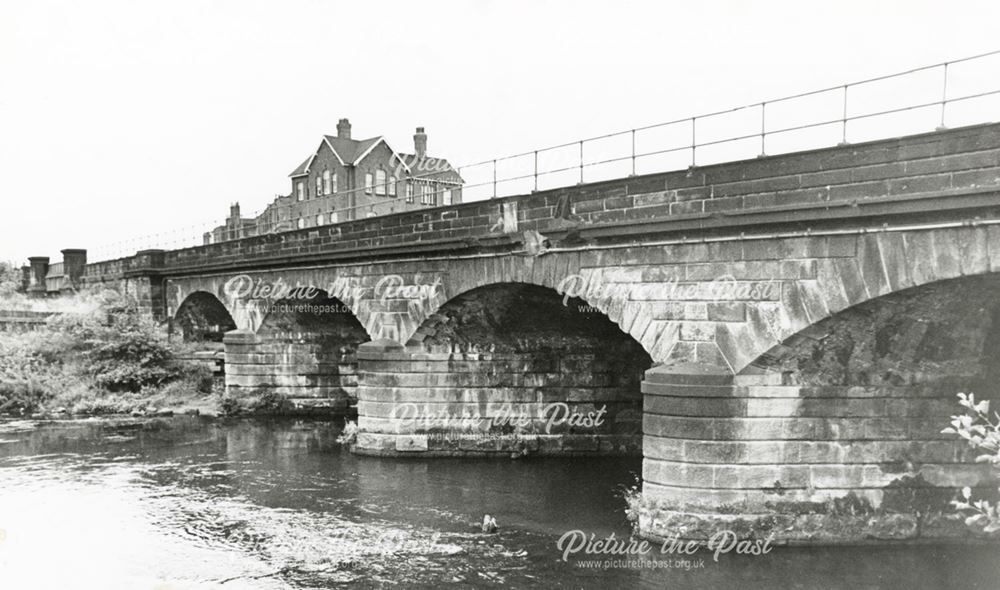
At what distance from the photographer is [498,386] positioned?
16859 mm

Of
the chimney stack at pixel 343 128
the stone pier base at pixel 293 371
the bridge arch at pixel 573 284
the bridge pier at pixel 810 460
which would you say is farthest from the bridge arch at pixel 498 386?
the chimney stack at pixel 343 128

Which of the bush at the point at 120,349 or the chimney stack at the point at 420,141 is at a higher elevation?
the chimney stack at the point at 420,141

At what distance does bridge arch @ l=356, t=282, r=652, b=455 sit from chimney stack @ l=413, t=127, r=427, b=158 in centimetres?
3072

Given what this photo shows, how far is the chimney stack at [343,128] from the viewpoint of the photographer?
47.3 metres

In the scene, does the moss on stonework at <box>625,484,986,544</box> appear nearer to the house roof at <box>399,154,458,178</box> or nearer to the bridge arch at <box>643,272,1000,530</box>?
the bridge arch at <box>643,272,1000,530</box>

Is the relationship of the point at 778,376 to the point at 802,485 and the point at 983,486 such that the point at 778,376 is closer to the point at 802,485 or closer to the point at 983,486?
the point at 802,485

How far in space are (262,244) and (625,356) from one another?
1156 cm

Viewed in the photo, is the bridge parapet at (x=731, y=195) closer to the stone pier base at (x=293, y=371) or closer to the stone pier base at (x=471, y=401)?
the stone pier base at (x=471, y=401)

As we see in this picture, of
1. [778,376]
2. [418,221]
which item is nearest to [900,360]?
[778,376]

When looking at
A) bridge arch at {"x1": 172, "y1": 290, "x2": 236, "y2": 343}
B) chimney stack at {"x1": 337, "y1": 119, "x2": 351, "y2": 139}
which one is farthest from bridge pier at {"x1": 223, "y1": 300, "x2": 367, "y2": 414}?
chimney stack at {"x1": 337, "y1": 119, "x2": 351, "y2": 139}

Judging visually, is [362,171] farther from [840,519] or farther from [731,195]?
[840,519]

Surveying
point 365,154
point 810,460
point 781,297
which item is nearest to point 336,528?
point 810,460

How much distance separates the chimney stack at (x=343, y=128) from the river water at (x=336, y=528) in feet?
101

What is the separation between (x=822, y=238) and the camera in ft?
31.9
